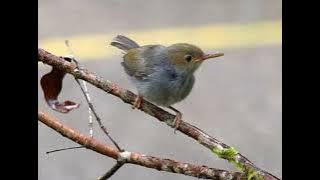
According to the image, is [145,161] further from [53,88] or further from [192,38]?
[192,38]

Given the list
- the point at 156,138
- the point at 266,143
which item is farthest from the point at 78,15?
the point at 266,143

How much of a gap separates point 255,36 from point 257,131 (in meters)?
1.55

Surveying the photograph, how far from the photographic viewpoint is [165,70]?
2369mm

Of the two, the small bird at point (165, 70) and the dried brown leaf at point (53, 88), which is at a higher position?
the small bird at point (165, 70)

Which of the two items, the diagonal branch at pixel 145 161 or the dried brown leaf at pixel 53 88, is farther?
the dried brown leaf at pixel 53 88

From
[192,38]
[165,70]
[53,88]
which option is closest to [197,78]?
[192,38]

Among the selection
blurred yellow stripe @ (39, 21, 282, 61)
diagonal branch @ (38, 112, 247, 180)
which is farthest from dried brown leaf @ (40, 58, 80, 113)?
blurred yellow stripe @ (39, 21, 282, 61)

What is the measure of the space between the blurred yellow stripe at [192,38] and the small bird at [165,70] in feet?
14.6

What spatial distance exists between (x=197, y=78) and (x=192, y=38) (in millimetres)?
906

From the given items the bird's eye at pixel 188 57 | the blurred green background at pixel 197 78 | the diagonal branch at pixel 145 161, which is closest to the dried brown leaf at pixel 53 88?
the diagonal branch at pixel 145 161

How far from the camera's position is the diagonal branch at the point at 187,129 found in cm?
131

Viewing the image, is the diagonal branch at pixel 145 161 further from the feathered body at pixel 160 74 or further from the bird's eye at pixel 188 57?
the bird's eye at pixel 188 57
